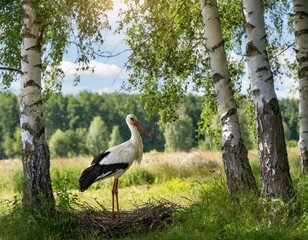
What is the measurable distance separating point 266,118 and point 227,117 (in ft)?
4.68

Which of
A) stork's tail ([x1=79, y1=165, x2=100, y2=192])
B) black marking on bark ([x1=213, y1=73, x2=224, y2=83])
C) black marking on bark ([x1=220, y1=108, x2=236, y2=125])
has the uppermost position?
A: black marking on bark ([x1=213, y1=73, x2=224, y2=83])

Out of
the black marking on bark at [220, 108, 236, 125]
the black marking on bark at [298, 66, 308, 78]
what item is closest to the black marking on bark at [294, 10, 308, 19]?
the black marking on bark at [298, 66, 308, 78]

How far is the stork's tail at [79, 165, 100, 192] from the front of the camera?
400 inches

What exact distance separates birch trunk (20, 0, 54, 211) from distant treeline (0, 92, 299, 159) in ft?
231

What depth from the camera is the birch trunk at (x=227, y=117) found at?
29.1 ft

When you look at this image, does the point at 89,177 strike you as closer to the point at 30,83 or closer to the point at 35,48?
the point at 30,83

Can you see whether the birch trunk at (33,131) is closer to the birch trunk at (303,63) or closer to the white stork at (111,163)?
the white stork at (111,163)

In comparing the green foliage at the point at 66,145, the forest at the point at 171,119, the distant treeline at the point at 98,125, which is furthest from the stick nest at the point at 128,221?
the green foliage at the point at 66,145

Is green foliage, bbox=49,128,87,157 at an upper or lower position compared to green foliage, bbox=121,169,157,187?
upper

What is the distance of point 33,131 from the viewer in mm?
9906

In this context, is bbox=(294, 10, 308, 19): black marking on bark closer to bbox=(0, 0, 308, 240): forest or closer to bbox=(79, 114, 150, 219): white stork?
bbox=(0, 0, 308, 240): forest

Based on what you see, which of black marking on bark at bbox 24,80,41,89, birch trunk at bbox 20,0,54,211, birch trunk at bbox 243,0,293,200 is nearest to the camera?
birch trunk at bbox 243,0,293,200

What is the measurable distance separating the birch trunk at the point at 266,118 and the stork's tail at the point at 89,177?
3521 millimetres

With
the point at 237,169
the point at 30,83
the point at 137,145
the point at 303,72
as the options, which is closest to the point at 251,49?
the point at 237,169
